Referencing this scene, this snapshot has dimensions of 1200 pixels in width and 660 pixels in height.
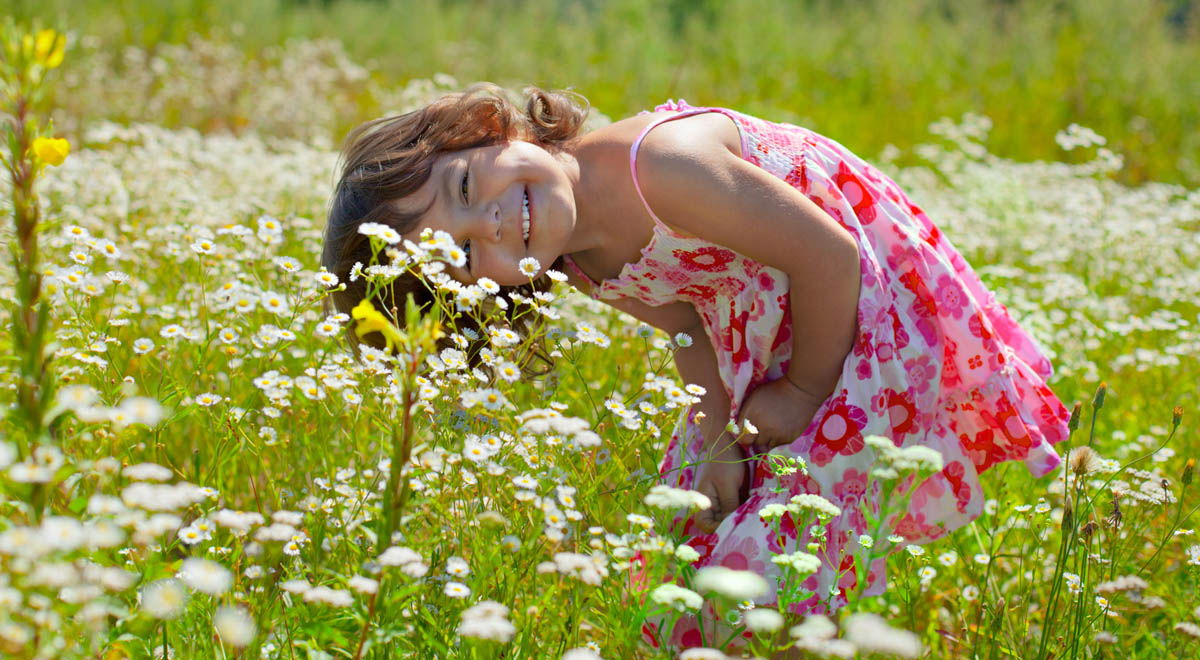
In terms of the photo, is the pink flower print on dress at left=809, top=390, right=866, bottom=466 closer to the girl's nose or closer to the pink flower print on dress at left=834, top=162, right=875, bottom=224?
the pink flower print on dress at left=834, top=162, right=875, bottom=224

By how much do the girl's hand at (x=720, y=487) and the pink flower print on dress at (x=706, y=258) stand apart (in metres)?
0.46

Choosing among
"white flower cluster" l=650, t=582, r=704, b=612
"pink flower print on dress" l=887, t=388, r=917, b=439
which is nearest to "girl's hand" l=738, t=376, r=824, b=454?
"pink flower print on dress" l=887, t=388, r=917, b=439

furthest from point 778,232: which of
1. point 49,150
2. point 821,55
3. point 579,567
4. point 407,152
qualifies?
point 821,55

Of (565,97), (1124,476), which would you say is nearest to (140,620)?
(565,97)

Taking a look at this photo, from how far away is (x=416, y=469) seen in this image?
1812mm

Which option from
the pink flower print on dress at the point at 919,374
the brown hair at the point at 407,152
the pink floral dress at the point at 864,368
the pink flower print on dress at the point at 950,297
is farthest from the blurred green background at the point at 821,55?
the pink flower print on dress at the point at 919,374

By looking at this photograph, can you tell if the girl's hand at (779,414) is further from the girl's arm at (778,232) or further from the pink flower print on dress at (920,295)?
the pink flower print on dress at (920,295)

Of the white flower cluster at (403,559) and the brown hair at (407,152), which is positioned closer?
the white flower cluster at (403,559)

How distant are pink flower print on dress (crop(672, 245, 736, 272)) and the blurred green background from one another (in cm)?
611

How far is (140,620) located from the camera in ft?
4.07

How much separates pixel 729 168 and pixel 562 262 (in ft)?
2.26

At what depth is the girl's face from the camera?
2.33 meters

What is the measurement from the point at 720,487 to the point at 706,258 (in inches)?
23.1

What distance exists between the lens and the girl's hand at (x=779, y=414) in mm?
2395
